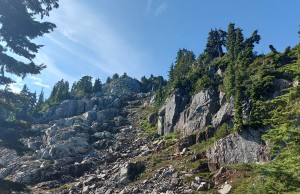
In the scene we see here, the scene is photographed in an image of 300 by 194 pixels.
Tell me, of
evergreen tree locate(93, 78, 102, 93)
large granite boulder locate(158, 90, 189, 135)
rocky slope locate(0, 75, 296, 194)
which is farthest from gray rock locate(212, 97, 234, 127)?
evergreen tree locate(93, 78, 102, 93)

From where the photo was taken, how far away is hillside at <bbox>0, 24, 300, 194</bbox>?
27266 millimetres

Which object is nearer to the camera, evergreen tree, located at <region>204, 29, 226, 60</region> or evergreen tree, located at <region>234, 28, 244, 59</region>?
evergreen tree, located at <region>234, 28, 244, 59</region>

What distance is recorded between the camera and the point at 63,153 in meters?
77.0

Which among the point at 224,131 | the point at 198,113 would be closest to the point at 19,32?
the point at 224,131

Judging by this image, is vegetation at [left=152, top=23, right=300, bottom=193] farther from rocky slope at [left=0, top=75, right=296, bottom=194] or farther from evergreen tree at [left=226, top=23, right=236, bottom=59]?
rocky slope at [left=0, top=75, right=296, bottom=194]

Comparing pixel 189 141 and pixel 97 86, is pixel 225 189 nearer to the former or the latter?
pixel 189 141

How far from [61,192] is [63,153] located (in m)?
22.1

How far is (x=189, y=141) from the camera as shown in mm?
65875

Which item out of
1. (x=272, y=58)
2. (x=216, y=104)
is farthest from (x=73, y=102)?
(x=272, y=58)

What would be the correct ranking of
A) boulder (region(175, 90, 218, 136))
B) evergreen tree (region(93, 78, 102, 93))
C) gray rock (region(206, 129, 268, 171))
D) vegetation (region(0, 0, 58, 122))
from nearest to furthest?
1. vegetation (region(0, 0, 58, 122))
2. gray rock (region(206, 129, 268, 171))
3. boulder (region(175, 90, 218, 136))
4. evergreen tree (region(93, 78, 102, 93))

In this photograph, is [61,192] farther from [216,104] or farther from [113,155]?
[216,104]

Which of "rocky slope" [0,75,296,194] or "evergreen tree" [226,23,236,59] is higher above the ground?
"evergreen tree" [226,23,236,59]

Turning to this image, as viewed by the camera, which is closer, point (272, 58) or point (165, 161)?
point (165, 161)

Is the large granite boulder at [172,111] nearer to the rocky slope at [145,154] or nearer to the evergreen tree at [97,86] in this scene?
the rocky slope at [145,154]
